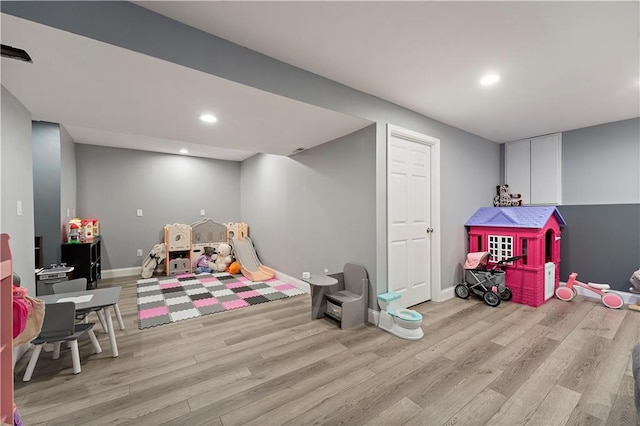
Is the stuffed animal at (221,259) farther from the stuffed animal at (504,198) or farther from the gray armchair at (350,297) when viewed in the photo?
the stuffed animal at (504,198)

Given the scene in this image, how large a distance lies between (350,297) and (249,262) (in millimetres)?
Result: 2781

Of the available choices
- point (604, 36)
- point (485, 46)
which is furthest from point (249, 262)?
point (604, 36)

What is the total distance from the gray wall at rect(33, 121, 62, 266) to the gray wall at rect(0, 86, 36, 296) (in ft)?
4.58

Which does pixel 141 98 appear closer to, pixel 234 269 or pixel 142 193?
pixel 234 269

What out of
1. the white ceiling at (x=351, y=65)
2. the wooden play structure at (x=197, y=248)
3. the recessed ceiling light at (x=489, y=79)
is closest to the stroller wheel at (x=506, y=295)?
the white ceiling at (x=351, y=65)

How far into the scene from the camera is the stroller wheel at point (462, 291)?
356 cm

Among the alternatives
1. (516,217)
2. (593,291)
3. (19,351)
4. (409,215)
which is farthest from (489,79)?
(19,351)

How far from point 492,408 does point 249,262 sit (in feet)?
14.0

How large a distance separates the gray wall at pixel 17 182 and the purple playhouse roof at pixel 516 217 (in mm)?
4933

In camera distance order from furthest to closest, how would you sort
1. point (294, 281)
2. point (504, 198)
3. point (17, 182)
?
point (504, 198), point (294, 281), point (17, 182)

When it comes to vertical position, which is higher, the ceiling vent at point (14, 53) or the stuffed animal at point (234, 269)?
the ceiling vent at point (14, 53)

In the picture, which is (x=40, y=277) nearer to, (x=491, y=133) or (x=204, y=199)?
(x=204, y=199)

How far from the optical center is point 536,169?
163 inches

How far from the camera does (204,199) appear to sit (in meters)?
5.91
